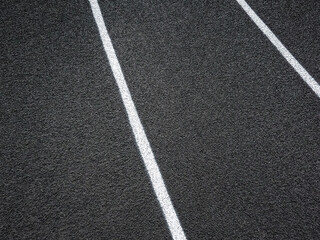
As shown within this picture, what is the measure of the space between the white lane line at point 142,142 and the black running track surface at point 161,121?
0.17ft

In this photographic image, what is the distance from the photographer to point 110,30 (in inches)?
148

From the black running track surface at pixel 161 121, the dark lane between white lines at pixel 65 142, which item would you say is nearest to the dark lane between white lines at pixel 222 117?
the black running track surface at pixel 161 121

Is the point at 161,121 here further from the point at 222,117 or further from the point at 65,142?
the point at 65,142

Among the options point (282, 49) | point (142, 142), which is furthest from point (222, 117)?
point (282, 49)

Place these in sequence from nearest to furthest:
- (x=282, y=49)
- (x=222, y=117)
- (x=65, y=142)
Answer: (x=65, y=142) < (x=222, y=117) < (x=282, y=49)

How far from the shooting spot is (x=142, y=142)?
9.83ft

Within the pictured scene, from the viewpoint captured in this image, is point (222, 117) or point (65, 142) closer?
point (65, 142)

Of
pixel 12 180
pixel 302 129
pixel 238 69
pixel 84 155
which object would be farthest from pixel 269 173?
pixel 12 180

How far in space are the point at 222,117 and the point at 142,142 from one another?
32.8 inches

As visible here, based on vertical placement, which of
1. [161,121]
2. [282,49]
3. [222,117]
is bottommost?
[222,117]

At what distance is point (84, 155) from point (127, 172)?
443mm

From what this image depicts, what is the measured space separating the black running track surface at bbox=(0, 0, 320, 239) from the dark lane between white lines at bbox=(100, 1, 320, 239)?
1cm

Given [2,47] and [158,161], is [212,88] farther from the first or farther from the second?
[2,47]

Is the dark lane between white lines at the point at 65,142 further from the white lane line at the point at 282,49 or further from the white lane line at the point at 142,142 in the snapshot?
the white lane line at the point at 282,49
